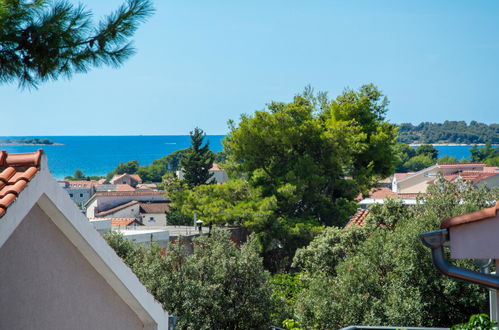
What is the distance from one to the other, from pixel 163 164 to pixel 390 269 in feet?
451

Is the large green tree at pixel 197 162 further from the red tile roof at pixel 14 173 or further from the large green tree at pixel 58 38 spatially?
the red tile roof at pixel 14 173

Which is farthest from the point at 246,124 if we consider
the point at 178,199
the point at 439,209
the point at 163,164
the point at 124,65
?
the point at 163,164

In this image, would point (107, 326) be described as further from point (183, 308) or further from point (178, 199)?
point (178, 199)

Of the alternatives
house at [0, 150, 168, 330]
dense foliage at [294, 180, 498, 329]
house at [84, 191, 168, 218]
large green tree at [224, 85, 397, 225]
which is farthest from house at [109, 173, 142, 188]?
house at [0, 150, 168, 330]

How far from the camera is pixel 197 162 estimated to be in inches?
2135

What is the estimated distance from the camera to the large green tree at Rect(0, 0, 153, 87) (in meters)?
6.53

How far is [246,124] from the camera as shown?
32500 mm

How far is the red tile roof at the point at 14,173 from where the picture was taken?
148 inches

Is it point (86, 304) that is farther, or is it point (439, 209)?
point (439, 209)

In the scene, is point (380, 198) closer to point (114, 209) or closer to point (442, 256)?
point (114, 209)

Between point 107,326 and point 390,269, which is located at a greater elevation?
point 390,269

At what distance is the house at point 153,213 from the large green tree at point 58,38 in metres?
56.7

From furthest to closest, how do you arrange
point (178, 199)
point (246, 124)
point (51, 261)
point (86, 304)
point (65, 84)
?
point (178, 199) < point (246, 124) < point (65, 84) < point (86, 304) < point (51, 261)

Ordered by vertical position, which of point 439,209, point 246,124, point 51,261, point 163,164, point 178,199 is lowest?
point 51,261
